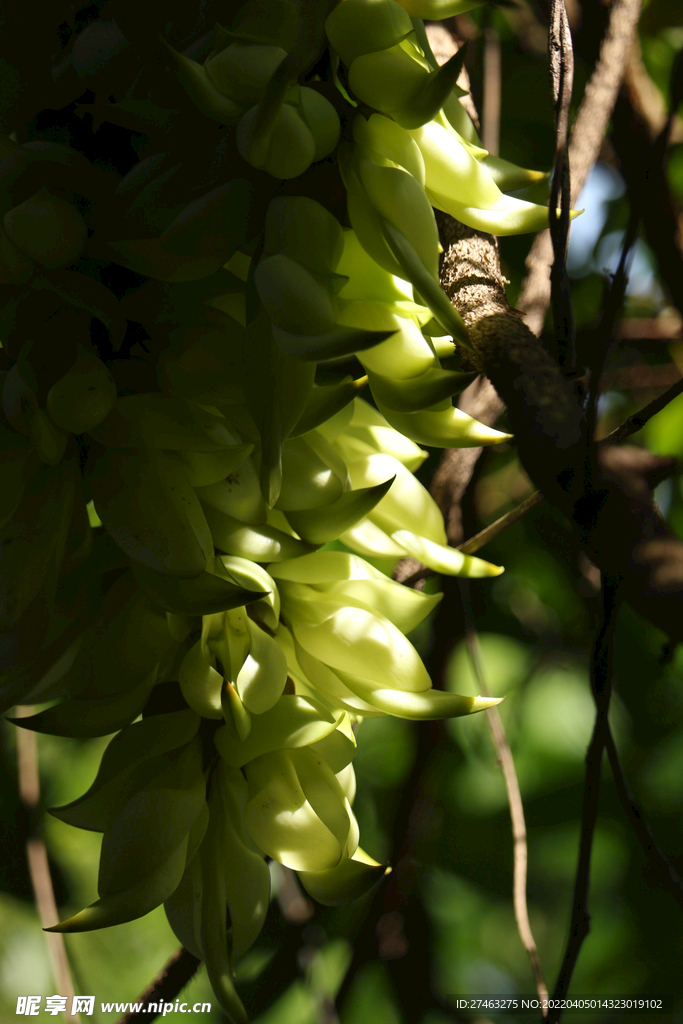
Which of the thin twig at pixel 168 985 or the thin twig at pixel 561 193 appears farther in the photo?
the thin twig at pixel 168 985

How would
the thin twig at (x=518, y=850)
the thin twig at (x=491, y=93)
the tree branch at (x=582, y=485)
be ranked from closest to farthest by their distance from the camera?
the tree branch at (x=582, y=485), the thin twig at (x=518, y=850), the thin twig at (x=491, y=93)

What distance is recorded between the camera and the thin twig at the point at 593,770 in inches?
12.2

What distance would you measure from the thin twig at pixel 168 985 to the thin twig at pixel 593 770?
24 cm

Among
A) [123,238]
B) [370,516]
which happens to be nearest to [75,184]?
[123,238]

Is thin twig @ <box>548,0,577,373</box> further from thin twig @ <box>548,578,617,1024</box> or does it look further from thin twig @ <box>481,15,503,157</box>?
thin twig @ <box>481,15,503,157</box>

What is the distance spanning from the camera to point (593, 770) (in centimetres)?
38

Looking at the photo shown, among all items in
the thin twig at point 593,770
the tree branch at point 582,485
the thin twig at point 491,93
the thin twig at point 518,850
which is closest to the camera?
the tree branch at point 582,485

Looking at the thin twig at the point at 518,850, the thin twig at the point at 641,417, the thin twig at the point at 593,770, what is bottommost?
the thin twig at the point at 518,850

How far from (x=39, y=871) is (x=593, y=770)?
47 centimetres

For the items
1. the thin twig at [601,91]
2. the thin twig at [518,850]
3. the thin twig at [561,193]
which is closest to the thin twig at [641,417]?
the thin twig at [561,193]

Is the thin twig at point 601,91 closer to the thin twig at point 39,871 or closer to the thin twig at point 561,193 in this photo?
the thin twig at point 561,193

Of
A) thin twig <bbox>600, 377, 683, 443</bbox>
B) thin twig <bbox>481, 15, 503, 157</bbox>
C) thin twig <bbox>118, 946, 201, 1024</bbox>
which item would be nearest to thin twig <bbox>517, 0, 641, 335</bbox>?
thin twig <bbox>481, 15, 503, 157</bbox>

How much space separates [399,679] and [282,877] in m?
0.46

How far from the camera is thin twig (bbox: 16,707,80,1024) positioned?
1.74 feet
